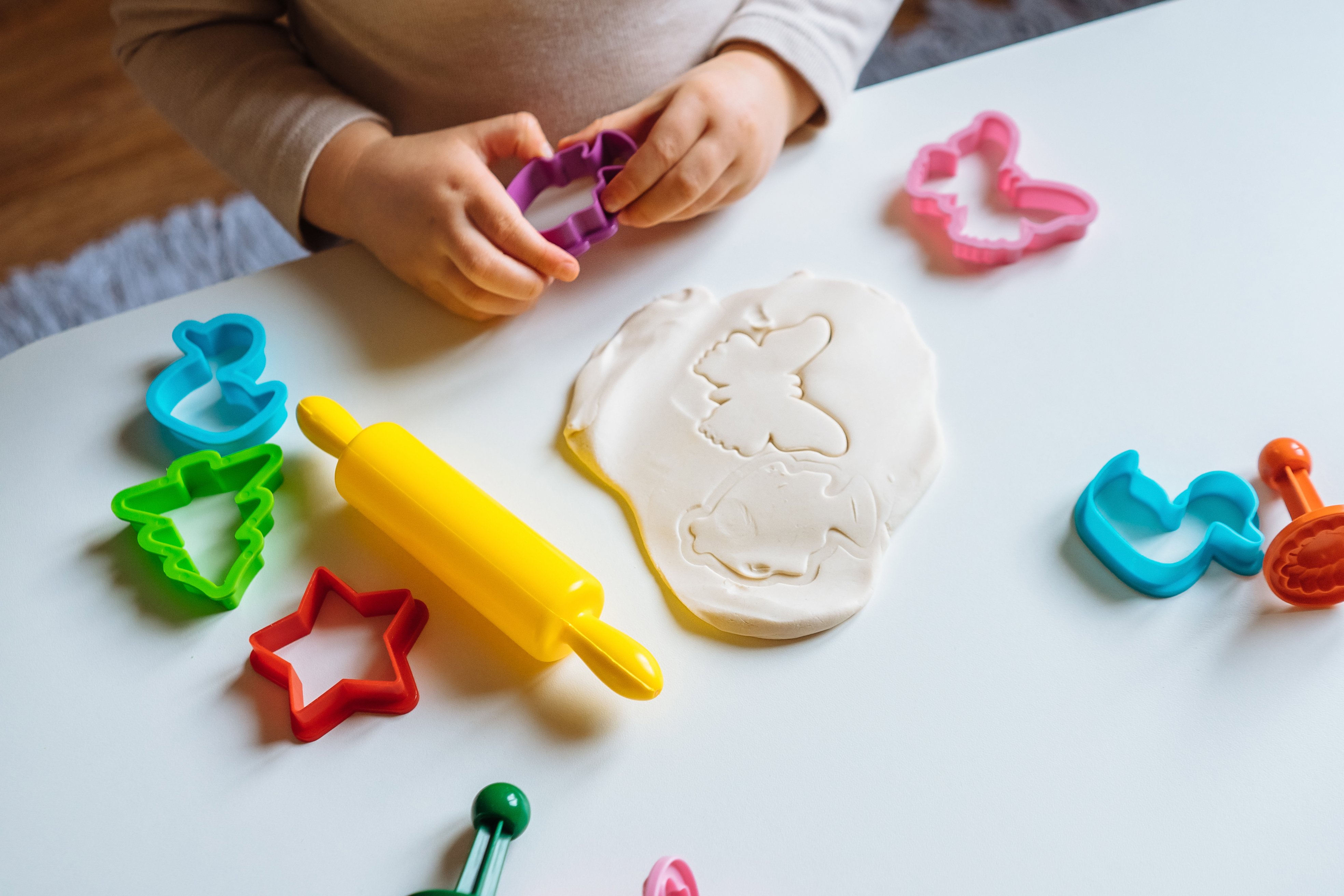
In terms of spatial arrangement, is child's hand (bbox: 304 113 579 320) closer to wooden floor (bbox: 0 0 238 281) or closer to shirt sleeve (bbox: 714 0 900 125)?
shirt sleeve (bbox: 714 0 900 125)

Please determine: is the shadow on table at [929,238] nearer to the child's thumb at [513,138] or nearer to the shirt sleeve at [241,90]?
the child's thumb at [513,138]

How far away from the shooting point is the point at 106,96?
1574mm

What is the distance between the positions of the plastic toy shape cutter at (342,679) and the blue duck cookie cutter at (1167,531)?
1.16 ft

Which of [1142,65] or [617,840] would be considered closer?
[617,840]

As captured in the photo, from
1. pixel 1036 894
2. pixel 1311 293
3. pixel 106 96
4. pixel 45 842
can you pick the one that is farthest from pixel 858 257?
pixel 106 96

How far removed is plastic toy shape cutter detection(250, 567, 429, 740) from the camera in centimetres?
46

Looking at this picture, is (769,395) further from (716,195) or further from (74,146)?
(74,146)

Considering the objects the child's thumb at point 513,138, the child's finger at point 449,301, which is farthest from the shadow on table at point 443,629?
the child's thumb at point 513,138

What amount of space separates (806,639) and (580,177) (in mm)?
367

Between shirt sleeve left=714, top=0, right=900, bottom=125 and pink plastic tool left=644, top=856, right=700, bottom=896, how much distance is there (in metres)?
0.53

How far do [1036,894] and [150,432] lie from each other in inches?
21.3

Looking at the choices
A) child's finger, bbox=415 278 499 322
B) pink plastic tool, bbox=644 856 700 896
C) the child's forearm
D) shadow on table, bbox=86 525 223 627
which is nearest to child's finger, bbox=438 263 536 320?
child's finger, bbox=415 278 499 322

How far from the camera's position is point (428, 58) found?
0.75 meters

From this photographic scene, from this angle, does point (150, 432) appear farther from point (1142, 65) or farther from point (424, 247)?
point (1142, 65)
